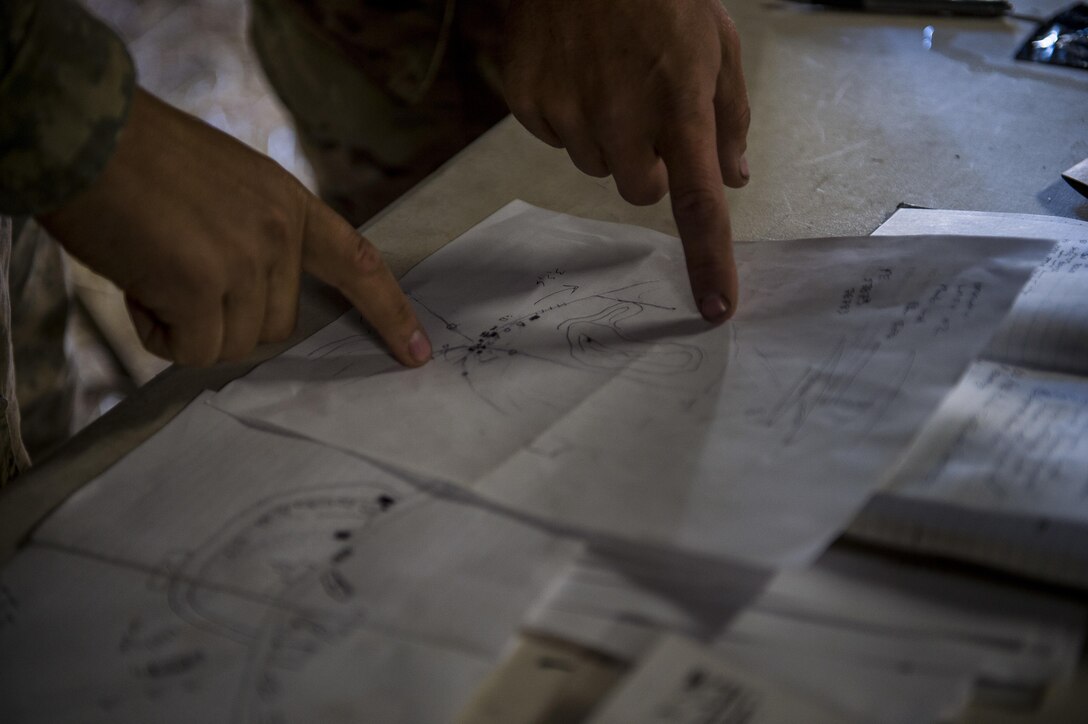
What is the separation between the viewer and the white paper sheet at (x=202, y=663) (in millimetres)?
345

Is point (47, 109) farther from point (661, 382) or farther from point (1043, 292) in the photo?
point (1043, 292)

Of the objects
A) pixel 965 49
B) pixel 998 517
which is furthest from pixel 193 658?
pixel 965 49

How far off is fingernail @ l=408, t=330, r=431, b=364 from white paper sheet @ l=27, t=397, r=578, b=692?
10cm

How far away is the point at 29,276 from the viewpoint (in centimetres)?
120

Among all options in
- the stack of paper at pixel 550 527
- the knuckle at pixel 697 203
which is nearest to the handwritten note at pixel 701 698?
the stack of paper at pixel 550 527

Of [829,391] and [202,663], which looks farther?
[829,391]

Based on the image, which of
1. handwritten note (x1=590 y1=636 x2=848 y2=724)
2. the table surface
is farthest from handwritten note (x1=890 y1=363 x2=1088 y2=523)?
the table surface

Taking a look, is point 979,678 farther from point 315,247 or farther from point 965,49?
point 965,49

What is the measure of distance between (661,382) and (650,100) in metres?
0.25

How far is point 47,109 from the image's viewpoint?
1.47ft

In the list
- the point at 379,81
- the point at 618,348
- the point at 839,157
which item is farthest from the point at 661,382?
the point at 379,81

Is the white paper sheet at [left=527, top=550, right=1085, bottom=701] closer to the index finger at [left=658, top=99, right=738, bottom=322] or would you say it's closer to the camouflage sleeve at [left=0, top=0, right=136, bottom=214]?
the index finger at [left=658, top=99, right=738, bottom=322]

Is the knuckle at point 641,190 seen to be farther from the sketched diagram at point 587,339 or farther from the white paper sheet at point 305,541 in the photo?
the white paper sheet at point 305,541

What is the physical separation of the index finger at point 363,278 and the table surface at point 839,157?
78mm
